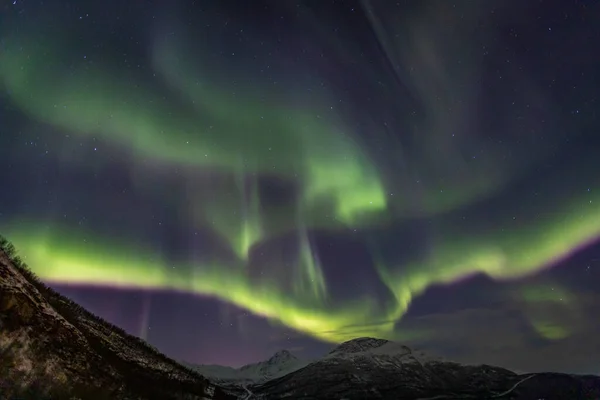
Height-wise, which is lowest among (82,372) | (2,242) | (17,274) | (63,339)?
(82,372)

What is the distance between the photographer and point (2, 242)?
2616 inches

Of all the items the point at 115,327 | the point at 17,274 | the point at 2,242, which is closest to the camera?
the point at 17,274

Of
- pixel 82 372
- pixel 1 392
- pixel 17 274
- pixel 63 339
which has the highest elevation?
pixel 17 274

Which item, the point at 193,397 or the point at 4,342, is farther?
the point at 193,397

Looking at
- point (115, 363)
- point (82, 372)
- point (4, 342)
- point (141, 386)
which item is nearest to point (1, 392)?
point (4, 342)

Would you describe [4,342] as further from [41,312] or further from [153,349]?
[153,349]

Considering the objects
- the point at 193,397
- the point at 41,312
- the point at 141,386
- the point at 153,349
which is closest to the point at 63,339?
the point at 41,312

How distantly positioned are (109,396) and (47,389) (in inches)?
894

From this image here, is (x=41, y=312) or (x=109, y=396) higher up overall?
(x=41, y=312)

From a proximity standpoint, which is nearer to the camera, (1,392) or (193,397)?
(1,392)

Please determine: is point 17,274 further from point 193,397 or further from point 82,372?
point 193,397

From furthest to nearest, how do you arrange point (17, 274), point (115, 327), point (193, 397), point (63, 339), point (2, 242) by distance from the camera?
point (115, 327), point (193, 397), point (2, 242), point (63, 339), point (17, 274)

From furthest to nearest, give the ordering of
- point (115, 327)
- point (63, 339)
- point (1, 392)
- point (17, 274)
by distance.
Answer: point (115, 327)
point (63, 339)
point (17, 274)
point (1, 392)

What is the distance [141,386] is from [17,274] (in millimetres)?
53041
